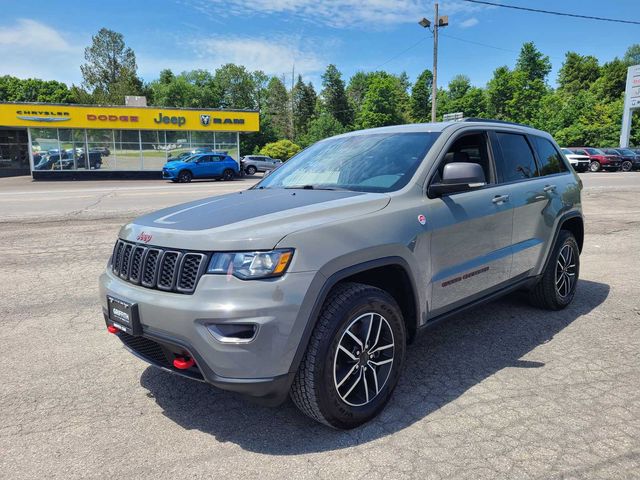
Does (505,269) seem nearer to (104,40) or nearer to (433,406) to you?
(433,406)

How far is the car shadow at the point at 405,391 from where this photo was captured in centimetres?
277

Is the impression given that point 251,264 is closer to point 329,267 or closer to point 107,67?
point 329,267

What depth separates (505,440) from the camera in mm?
2686

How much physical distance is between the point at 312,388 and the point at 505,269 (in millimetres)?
2154

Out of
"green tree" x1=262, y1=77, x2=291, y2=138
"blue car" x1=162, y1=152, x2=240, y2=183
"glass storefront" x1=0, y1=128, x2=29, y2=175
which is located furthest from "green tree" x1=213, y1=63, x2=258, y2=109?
"blue car" x1=162, y1=152, x2=240, y2=183

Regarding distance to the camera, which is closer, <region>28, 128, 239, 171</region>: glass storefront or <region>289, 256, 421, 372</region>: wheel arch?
<region>289, 256, 421, 372</region>: wheel arch

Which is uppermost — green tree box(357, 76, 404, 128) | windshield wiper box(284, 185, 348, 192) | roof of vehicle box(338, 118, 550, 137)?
green tree box(357, 76, 404, 128)

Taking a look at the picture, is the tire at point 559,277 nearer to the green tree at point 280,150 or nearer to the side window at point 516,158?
the side window at point 516,158

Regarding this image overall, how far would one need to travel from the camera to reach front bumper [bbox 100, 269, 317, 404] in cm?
237

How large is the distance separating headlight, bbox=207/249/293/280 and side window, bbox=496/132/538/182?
244cm

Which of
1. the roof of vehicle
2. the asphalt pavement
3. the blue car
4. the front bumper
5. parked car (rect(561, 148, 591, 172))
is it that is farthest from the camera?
parked car (rect(561, 148, 591, 172))

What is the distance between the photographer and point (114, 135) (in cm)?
3434

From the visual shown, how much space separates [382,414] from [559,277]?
278cm

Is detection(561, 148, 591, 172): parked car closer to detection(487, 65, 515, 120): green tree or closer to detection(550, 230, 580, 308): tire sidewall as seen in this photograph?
detection(550, 230, 580, 308): tire sidewall
